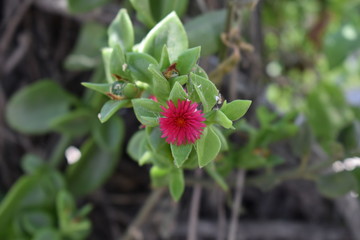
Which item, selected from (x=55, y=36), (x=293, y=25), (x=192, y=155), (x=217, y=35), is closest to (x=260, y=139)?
(x=217, y=35)

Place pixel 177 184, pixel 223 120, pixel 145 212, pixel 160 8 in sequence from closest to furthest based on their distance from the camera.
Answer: pixel 223 120, pixel 177 184, pixel 160 8, pixel 145 212

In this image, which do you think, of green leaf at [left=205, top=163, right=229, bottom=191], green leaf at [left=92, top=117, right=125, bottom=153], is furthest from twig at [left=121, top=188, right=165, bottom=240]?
green leaf at [left=205, top=163, right=229, bottom=191]

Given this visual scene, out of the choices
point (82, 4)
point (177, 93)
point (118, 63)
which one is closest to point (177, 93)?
point (177, 93)

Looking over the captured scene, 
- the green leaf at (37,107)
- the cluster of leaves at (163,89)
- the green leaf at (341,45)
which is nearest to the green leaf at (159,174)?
the cluster of leaves at (163,89)

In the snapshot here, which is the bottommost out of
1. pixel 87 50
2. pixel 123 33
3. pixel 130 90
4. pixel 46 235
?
pixel 46 235

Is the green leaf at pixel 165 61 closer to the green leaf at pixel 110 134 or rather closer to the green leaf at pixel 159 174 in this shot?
the green leaf at pixel 159 174

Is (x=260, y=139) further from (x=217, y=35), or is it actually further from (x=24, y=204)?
(x=24, y=204)

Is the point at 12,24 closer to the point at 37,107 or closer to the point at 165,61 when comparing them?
the point at 37,107
